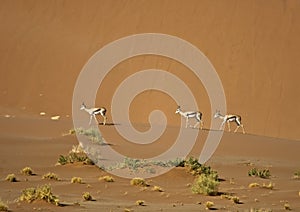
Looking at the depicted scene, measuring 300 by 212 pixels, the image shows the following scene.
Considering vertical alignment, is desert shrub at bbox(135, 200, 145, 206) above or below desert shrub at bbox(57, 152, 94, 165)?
below

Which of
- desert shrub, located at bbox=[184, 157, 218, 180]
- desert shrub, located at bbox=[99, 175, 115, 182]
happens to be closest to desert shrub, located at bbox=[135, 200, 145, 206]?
desert shrub, located at bbox=[99, 175, 115, 182]

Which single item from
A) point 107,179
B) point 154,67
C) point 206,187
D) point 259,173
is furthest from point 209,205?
point 154,67

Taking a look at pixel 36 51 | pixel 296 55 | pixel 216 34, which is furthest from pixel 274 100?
pixel 36 51

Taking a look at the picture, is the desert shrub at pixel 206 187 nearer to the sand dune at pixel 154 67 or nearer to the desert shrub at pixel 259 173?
the sand dune at pixel 154 67

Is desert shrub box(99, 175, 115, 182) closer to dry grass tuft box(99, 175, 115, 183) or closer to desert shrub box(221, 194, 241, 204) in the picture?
dry grass tuft box(99, 175, 115, 183)

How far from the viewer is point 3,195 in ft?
43.8

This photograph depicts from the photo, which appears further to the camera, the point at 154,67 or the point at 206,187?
the point at 154,67

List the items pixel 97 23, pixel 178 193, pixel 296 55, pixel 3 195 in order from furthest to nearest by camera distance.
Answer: pixel 97 23
pixel 296 55
pixel 178 193
pixel 3 195

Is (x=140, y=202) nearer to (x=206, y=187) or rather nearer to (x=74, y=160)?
(x=206, y=187)

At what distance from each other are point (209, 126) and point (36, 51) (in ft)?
50.2

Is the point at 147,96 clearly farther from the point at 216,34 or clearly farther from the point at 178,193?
the point at 178,193

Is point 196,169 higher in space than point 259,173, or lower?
lower

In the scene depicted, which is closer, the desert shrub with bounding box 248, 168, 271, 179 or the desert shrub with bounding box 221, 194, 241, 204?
the desert shrub with bounding box 221, 194, 241, 204

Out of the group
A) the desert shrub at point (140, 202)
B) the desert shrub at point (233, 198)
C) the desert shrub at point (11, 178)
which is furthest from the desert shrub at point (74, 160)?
the desert shrub at point (140, 202)
